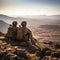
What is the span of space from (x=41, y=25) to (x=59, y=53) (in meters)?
6.19

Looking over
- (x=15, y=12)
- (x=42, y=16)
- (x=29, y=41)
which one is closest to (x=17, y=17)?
(x=15, y=12)

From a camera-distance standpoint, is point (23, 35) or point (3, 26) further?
point (3, 26)

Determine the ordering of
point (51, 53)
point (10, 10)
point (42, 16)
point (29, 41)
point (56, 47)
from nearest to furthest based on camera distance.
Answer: point (51, 53)
point (29, 41)
point (56, 47)
point (10, 10)
point (42, 16)

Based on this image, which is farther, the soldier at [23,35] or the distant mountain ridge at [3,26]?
the distant mountain ridge at [3,26]

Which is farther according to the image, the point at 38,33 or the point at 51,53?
the point at 38,33

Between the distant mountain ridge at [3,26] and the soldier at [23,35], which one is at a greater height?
the distant mountain ridge at [3,26]

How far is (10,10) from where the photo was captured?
52.3ft

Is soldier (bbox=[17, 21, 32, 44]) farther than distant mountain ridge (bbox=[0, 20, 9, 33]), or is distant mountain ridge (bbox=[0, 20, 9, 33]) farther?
distant mountain ridge (bbox=[0, 20, 9, 33])

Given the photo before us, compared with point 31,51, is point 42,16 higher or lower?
higher

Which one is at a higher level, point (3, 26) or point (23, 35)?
point (3, 26)

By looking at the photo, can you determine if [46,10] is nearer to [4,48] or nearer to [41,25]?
[41,25]

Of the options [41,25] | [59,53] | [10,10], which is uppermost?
[10,10]

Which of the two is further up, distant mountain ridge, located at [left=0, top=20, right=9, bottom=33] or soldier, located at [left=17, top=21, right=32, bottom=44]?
distant mountain ridge, located at [left=0, top=20, right=9, bottom=33]

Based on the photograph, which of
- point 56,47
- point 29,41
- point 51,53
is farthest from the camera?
point 56,47
